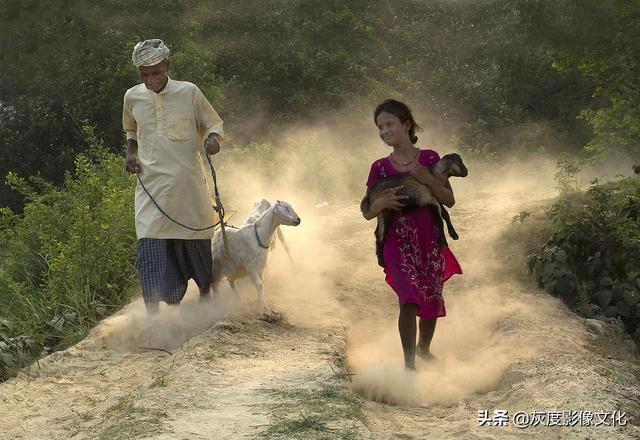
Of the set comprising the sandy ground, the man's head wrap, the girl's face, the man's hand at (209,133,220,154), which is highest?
the man's head wrap

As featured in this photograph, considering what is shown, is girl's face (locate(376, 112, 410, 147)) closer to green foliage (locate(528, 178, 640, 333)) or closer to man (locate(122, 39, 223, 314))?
man (locate(122, 39, 223, 314))

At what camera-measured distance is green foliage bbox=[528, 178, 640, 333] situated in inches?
314

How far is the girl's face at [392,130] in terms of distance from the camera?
5.64m

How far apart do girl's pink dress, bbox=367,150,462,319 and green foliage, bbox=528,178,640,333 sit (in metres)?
2.65

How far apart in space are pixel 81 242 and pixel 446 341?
366 centimetres

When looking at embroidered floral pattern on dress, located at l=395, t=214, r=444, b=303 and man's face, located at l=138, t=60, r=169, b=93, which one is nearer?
embroidered floral pattern on dress, located at l=395, t=214, r=444, b=303

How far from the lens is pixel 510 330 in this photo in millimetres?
7047

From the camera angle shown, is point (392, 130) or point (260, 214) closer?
point (392, 130)

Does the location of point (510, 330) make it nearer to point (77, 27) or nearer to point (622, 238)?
point (622, 238)

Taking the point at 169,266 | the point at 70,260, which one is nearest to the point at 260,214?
the point at 169,266

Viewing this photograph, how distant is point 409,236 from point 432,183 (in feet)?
1.17

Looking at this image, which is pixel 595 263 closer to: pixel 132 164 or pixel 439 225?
pixel 439 225

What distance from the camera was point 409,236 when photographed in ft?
18.6

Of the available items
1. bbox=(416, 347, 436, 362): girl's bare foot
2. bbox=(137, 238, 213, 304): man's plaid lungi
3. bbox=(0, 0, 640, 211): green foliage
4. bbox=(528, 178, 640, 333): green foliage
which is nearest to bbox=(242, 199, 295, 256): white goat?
bbox=(137, 238, 213, 304): man's plaid lungi
